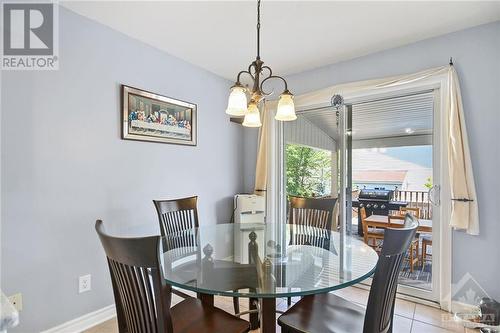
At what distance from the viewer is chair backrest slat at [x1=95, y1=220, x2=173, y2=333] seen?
39.1 inches

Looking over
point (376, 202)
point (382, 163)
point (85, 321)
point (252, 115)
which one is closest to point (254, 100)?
point (252, 115)

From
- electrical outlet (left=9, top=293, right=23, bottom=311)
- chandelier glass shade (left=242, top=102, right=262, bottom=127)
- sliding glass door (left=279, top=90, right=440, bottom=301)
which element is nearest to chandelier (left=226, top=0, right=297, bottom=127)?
chandelier glass shade (left=242, top=102, right=262, bottom=127)

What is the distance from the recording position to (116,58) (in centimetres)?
238

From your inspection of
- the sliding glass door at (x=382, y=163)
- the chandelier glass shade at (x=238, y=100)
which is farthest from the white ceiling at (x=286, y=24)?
the chandelier glass shade at (x=238, y=100)

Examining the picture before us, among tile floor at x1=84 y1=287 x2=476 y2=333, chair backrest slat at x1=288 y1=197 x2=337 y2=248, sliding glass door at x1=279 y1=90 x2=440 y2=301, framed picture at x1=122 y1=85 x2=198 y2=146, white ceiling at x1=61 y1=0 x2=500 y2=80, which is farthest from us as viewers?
sliding glass door at x1=279 y1=90 x2=440 y2=301

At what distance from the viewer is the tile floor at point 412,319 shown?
2.14 m

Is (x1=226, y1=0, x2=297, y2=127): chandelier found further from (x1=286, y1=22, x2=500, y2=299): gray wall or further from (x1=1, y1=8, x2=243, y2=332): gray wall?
(x1=286, y1=22, x2=500, y2=299): gray wall

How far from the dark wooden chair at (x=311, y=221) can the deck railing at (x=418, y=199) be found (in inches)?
33.4

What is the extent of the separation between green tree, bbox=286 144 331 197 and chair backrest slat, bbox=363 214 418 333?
2042 mm

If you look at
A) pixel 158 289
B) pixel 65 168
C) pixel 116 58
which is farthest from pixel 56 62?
pixel 158 289

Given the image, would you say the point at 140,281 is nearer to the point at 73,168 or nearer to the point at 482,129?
the point at 73,168

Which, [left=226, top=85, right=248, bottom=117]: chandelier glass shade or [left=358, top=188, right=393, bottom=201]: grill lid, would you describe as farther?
[left=358, top=188, right=393, bottom=201]: grill lid

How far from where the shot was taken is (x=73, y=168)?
210 centimetres

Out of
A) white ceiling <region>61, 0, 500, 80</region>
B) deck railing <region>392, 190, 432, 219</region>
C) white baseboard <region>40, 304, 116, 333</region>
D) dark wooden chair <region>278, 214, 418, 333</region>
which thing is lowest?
white baseboard <region>40, 304, 116, 333</region>
